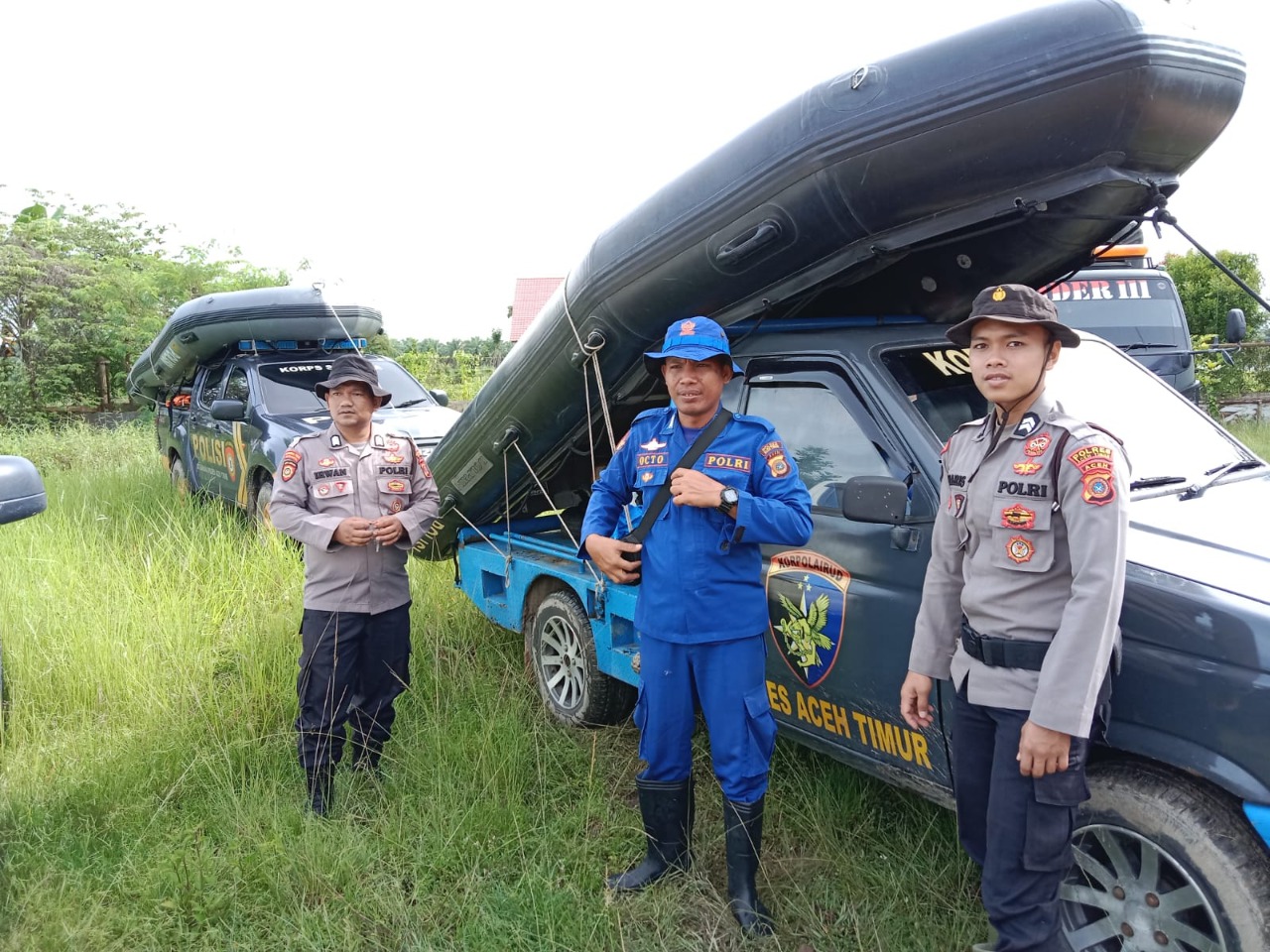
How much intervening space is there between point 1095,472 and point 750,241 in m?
1.54

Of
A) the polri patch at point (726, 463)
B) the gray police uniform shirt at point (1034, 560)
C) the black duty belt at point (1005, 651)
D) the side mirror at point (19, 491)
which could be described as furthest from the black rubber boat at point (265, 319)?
the black duty belt at point (1005, 651)

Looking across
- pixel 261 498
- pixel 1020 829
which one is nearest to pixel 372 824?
pixel 1020 829

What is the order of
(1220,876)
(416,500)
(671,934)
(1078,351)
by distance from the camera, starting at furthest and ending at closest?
(416,500), (1078,351), (671,934), (1220,876)

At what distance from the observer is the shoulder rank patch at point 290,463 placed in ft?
11.9

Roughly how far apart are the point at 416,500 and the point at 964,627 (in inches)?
91.8

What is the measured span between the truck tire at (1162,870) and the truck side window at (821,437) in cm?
112

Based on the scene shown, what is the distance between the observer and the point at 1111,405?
3115mm

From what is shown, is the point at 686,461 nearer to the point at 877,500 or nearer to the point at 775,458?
the point at 775,458

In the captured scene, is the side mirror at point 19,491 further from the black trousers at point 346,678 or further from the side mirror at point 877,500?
the side mirror at point 877,500

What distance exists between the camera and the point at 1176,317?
848cm

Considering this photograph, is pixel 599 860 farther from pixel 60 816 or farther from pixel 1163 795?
pixel 60 816

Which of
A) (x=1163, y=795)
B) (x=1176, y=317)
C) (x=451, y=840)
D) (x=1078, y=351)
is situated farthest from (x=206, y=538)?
(x=1176, y=317)

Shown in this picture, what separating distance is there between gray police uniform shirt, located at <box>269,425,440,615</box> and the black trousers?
74mm

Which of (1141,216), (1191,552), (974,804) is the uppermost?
(1141,216)
